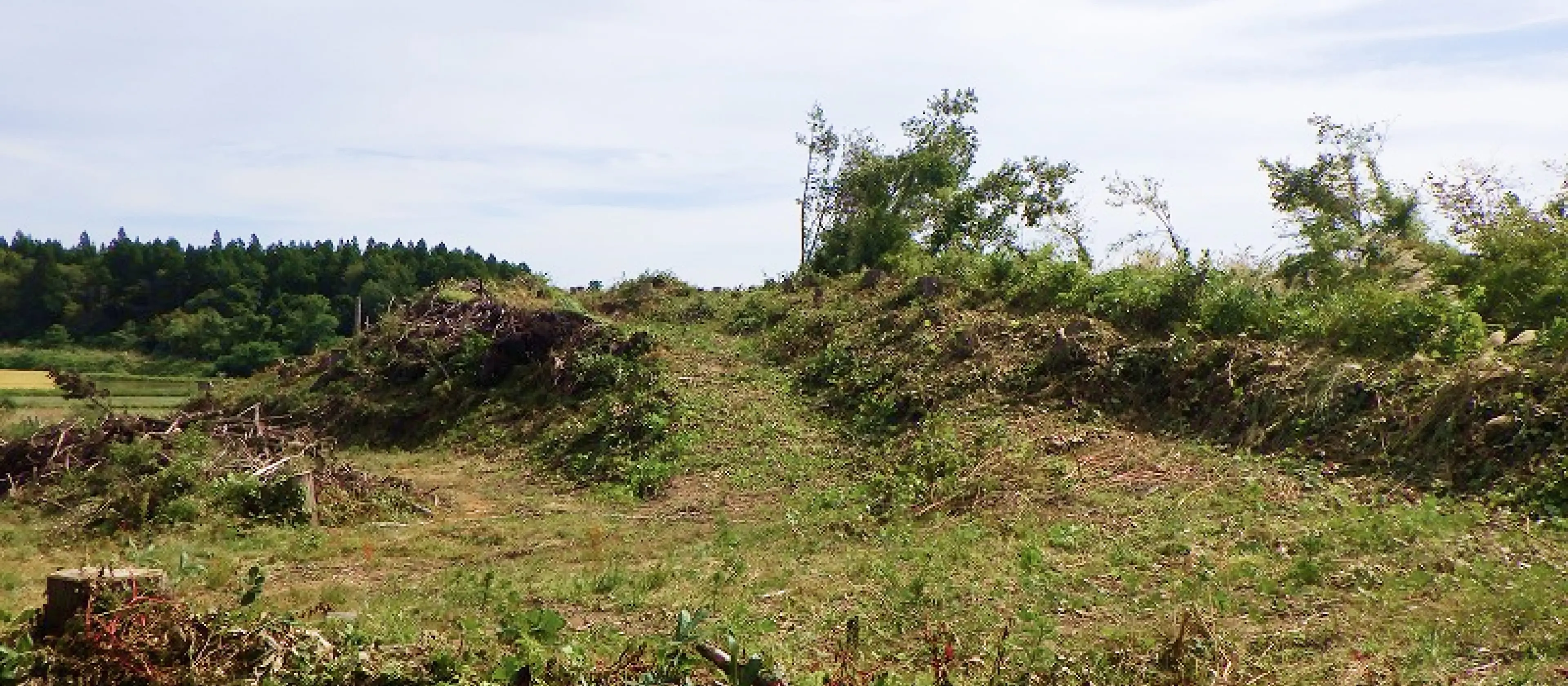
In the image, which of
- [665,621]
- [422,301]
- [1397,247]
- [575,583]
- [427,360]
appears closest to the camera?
[665,621]

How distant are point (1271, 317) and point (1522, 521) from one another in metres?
4.31

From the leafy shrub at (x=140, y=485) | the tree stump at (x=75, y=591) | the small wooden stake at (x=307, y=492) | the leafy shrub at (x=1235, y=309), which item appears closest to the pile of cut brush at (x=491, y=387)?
the small wooden stake at (x=307, y=492)

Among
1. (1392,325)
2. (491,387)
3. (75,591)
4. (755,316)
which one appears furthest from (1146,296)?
(75,591)

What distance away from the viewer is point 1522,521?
6953 mm

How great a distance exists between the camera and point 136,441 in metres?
10.2

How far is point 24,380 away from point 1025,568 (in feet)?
101

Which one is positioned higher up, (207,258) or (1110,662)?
(207,258)

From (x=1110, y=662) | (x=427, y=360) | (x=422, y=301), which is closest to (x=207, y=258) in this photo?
(x=422, y=301)

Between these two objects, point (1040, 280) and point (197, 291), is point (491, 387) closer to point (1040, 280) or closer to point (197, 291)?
point (1040, 280)

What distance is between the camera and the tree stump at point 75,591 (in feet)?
15.1

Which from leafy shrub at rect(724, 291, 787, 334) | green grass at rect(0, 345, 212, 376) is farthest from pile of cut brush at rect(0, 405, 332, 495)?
green grass at rect(0, 345, 212, 376)

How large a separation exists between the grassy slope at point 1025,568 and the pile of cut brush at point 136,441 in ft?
3.27

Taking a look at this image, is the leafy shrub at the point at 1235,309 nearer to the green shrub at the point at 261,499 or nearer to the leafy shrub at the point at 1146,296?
the leafy shrub at the point at 1146,296

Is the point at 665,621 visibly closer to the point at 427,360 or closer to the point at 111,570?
the point at 111,570
